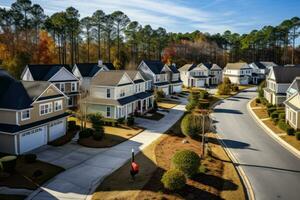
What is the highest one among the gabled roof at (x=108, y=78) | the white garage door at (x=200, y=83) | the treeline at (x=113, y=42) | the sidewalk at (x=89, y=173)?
the treeline at (x=113, y=42)

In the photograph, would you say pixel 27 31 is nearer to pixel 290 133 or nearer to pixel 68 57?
pixel 68 57

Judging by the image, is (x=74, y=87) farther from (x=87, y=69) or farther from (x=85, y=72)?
(x=87, y=69)

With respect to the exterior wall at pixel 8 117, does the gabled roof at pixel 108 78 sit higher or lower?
higher

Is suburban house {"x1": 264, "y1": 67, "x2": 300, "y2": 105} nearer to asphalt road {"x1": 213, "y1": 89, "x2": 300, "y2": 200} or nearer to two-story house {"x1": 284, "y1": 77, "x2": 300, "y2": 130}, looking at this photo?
asphalt road {"x1": 213, "y1": 89, "x2": 300, "y2": 200}

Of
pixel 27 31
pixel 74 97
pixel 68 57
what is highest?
pixel 27 31

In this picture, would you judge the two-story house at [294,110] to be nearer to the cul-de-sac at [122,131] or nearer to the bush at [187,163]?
the cul-de-sac at [122,131]

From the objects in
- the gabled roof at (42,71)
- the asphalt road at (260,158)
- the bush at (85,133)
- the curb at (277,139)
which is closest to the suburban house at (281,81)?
the curb at (277,139)

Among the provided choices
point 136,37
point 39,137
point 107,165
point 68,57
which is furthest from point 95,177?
point 136,37
